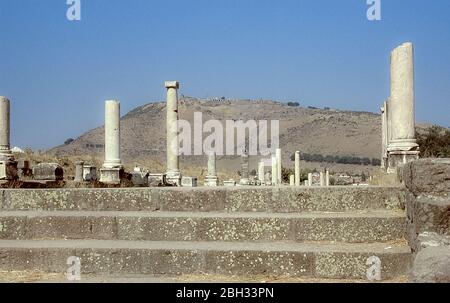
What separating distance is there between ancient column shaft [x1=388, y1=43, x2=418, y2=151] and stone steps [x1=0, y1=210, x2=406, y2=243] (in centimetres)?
652

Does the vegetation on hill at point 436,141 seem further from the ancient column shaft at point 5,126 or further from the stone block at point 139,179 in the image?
the ancient column shaft at point 5,126

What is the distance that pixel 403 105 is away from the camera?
43.3 ft

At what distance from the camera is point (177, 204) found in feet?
25.0

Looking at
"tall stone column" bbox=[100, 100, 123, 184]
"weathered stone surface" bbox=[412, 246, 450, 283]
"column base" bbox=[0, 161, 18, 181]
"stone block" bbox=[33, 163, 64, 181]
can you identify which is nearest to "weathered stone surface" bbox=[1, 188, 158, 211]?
"weathered stone surface" bbox=[412, 246, 450, 283]

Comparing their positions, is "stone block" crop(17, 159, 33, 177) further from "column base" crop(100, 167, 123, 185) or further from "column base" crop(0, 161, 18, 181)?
"column base" crop(0, 161, 18, 181)

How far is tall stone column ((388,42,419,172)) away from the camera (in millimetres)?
13109

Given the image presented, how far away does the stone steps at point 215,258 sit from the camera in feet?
19.1

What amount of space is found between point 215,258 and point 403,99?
8.63m

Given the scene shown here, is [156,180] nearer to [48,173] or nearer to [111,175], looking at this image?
[111,175]

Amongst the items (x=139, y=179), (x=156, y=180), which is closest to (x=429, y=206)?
(x=139, y=179)

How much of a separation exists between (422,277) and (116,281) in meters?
3.09
